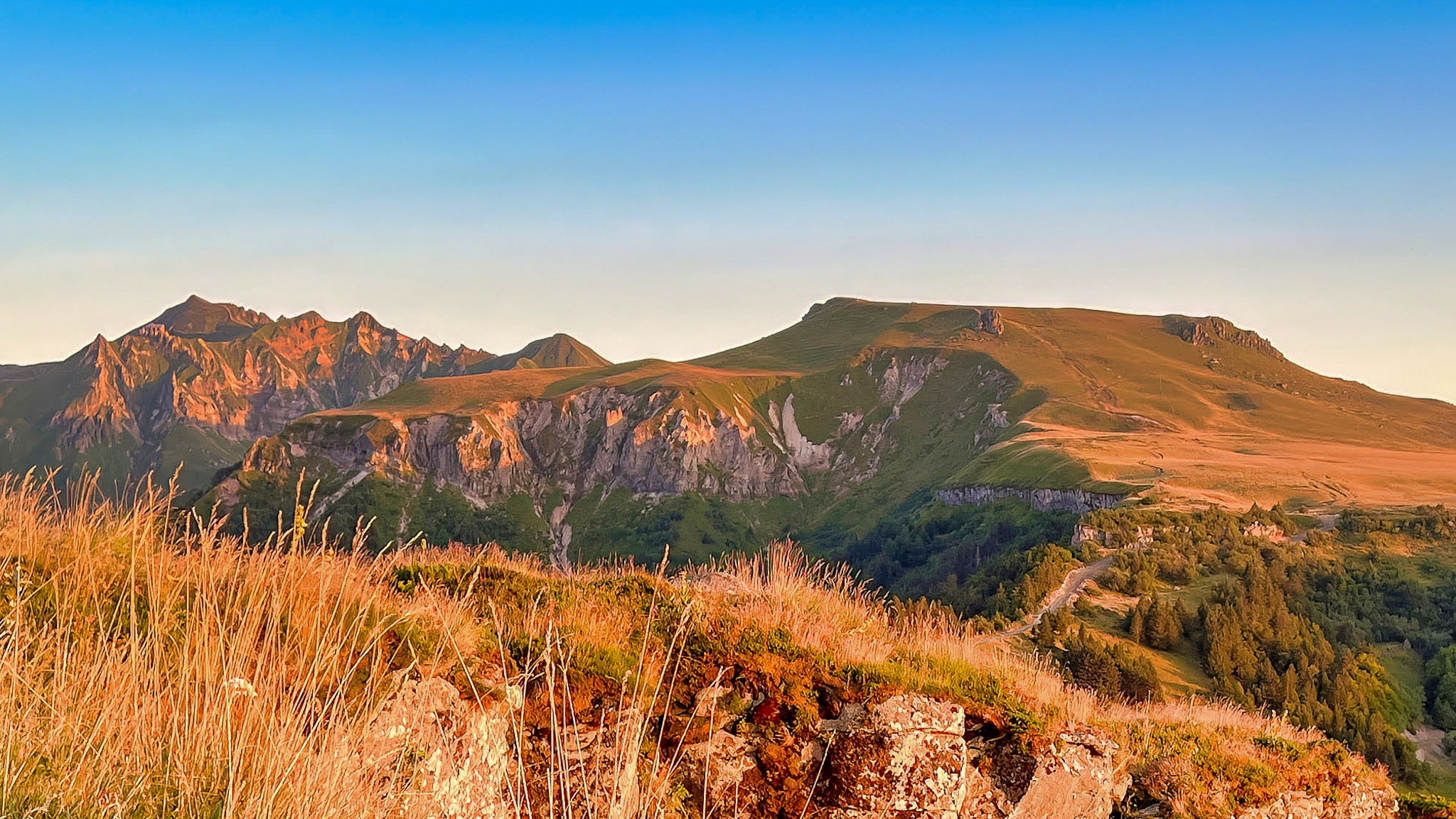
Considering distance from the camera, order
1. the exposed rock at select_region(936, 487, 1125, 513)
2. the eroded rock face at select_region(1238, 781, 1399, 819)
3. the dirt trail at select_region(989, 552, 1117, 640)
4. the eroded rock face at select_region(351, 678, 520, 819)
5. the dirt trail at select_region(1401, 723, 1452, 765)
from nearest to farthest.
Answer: the eroded rock face at select_region(351, 678, 520, 819) < the eroded rock face at select_region(1238, 781, 1399, 819) < the dirt trail at select_region(1401, 723, 1452, 765) < the dirt trail at select_region(989, 552, 1117, 640) < the exposed rock at select_region(936, 487, 1125, 513)

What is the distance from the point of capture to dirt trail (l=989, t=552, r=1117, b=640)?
2721 inches

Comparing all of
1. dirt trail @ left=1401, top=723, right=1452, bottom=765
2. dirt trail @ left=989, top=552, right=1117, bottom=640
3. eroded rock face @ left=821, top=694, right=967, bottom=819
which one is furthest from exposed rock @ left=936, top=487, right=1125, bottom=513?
eroded rock face @ left=821, top=694, right=967, bottom=819

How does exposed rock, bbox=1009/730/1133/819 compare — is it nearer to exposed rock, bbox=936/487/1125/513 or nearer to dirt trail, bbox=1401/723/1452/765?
dirt trail, bbox=1401/723/1452/765

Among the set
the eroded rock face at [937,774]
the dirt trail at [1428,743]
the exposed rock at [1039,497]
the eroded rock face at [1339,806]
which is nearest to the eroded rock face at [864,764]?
the eroded rock face at [937,774]

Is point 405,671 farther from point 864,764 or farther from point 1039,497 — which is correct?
point 1039,497

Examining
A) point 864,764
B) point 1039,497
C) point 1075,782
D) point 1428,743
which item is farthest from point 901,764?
point 1039,497

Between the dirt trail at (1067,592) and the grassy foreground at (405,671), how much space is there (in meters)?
50.4

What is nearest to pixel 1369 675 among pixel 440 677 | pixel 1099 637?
pixel 1099 637

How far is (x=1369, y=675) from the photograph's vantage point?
68.9 meters

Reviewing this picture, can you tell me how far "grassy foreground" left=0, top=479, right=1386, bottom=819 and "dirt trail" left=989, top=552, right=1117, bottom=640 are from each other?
50.4 m

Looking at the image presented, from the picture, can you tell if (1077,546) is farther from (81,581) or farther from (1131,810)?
(81,581)

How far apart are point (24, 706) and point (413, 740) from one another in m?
2.69

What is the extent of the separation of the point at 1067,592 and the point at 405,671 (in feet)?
284

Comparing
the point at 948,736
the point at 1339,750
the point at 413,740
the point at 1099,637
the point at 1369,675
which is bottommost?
the point at 1369,675
